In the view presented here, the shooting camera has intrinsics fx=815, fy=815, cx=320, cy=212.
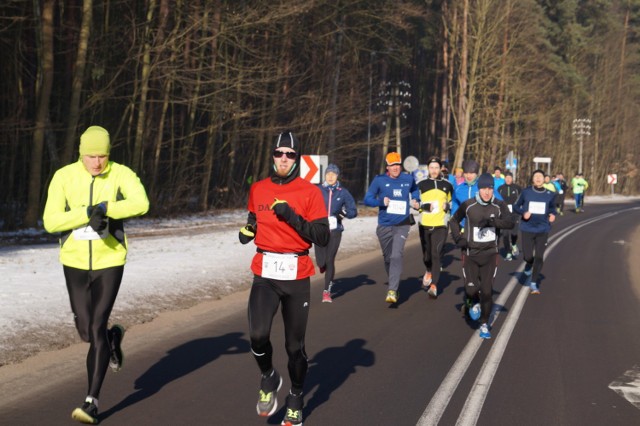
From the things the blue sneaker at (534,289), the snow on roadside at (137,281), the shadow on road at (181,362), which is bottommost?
the snow on roadside at (137,281)

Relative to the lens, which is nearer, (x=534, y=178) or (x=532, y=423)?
(x=532, y=423)

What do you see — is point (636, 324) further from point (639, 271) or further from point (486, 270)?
point (639, 271)

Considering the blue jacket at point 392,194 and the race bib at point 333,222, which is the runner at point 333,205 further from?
the blue jacket at point 392,194

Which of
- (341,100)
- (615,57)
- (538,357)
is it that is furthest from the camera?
(615,57)

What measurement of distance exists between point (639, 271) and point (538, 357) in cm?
1028

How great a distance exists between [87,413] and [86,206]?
1.39m

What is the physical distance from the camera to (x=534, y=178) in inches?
527

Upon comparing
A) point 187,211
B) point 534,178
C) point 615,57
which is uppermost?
point 615,57

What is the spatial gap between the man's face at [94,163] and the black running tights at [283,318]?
4.37 feet

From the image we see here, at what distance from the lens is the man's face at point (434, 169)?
483 inches

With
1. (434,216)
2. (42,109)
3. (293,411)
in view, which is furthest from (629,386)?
(42,109)

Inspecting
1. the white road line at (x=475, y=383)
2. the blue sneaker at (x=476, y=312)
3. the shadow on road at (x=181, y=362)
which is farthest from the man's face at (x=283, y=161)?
the blue sneaker at (x=476, y=312)

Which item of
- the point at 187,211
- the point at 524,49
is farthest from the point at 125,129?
the point at 524,49

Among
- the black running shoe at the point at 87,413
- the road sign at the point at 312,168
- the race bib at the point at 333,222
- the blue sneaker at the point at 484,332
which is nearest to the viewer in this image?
the black running shoe at the point at 87,413
